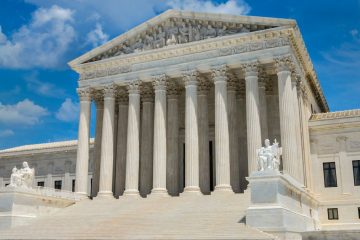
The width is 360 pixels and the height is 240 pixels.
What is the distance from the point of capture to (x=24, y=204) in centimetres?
3775

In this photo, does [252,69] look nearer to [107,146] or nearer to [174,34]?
[174,34]

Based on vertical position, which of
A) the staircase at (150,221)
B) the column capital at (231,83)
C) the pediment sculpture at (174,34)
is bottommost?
the staircase at (150,221)

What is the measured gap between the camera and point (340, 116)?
45281 millimetres

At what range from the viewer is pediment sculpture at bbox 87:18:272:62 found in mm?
42562

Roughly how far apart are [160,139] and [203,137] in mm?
3994

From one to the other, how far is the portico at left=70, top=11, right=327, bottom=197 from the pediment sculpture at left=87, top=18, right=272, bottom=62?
0.10 m

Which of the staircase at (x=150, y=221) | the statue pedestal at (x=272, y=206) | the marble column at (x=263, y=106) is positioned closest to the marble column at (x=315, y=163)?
the marble column at (x=263, y=106)

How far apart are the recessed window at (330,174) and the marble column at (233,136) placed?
8576 mm

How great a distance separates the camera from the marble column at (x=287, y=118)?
37875 millimetres

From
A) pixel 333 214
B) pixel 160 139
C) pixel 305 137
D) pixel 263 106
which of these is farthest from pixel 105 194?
pixel 333 214

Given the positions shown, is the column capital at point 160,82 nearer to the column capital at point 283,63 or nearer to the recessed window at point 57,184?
the column capital at point 283,63

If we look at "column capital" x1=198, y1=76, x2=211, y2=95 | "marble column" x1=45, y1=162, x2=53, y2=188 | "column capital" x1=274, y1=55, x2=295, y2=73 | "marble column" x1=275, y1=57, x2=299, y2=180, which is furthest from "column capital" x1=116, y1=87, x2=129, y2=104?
"marble column" x1=45, y1=162, x2=53, y2=188

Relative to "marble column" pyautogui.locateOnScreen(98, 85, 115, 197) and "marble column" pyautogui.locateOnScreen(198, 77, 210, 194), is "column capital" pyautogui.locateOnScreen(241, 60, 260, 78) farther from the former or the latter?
"marble column" pyautogui.locateOnScreen(98, 85, 115, 197)

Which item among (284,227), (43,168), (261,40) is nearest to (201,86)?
(261,40)
